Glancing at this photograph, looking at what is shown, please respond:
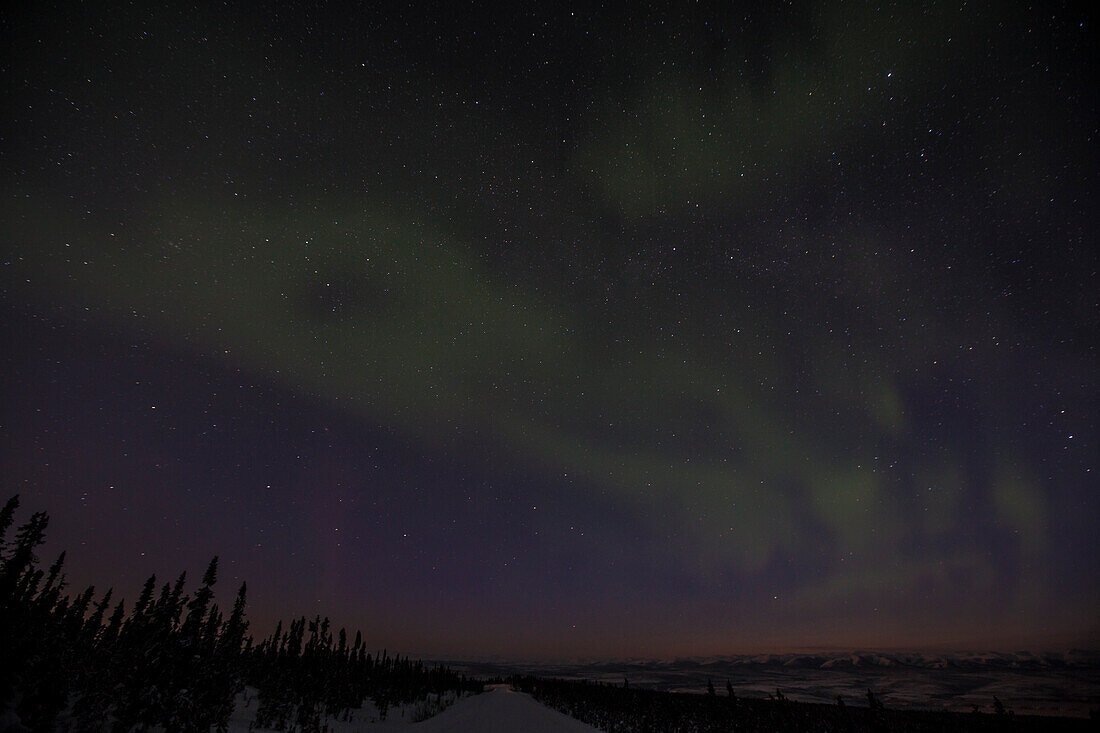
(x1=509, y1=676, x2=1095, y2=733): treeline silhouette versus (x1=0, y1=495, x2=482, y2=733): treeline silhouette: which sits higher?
(x1=0, y1=495, x2=482, y2=733): treeline silhouette

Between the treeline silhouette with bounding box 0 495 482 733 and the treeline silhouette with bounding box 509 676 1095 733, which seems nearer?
the treeline silhouette with bounding box 0 495 482 733

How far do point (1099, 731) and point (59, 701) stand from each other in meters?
130

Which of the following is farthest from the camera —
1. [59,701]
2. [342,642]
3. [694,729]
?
[342,642]

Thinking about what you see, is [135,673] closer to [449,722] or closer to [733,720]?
[449,722]

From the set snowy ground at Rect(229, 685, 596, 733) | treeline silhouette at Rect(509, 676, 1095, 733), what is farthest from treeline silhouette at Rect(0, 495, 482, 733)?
treeline silhouette at Rect(509, 676, 1095, 733)

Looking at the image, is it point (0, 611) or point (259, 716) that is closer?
point (0, 611)

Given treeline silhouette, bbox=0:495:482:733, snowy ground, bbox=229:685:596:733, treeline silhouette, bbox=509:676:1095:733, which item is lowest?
treeline silhouette, bbox=509:676:1095:733

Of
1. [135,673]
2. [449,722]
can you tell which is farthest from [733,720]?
[135,673]

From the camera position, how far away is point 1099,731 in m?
66.3

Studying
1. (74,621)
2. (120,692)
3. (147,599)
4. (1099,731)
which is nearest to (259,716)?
(120,692)

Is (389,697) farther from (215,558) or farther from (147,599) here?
(215,558)

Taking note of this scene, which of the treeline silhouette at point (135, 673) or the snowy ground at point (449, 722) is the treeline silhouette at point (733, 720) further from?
the treeline silhouette at point (135, 673)

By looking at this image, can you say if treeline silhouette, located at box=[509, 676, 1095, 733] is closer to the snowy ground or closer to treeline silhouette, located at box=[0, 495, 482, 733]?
the snowy ground

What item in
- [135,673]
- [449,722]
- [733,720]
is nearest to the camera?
[135,673]
